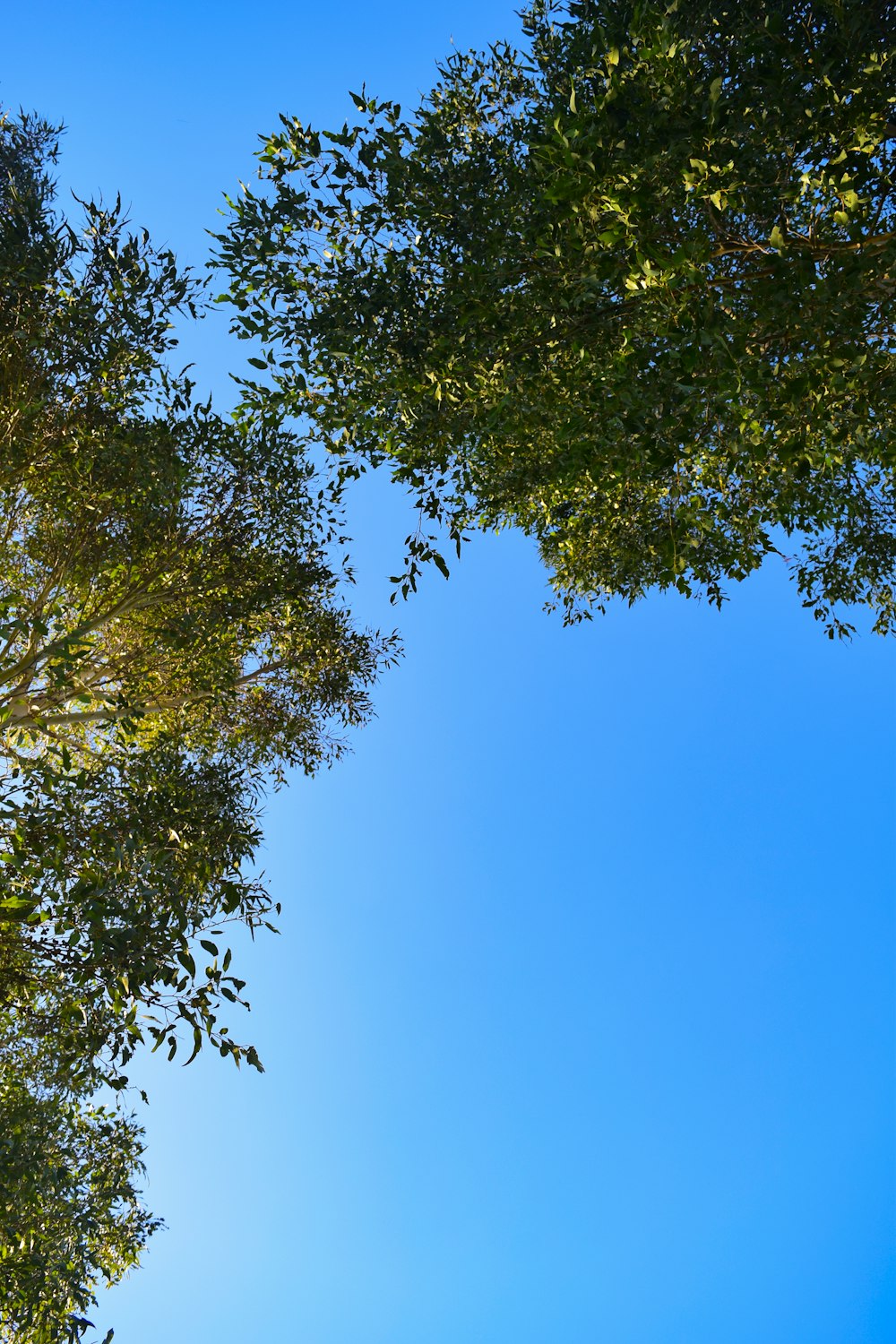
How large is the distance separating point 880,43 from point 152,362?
1043 cm

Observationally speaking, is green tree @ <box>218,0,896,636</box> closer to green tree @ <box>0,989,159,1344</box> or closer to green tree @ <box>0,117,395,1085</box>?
green tree @ <box>0,117,395,1085</box>

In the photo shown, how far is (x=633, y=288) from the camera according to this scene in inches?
264

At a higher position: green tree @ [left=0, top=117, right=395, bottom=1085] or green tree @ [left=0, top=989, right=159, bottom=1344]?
green tree @ [left=0, top=117, right=395, bottom=1085]

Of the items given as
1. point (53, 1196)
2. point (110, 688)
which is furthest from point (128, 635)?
point (53, 1196)

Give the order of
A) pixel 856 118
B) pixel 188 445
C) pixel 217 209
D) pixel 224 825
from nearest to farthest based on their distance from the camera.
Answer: pixel 856 118 → pixel 224 825 → pixel 217 209 → pixel 188 445

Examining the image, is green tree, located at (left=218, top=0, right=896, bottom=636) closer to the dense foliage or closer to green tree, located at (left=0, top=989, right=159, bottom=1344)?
the dense foliage

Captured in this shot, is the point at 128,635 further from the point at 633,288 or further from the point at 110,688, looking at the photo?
the point at 633,288

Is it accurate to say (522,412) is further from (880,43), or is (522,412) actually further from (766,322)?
(880,43)

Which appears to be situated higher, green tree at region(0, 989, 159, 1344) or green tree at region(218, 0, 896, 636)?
green tree at region(218, 0, 896, 636)

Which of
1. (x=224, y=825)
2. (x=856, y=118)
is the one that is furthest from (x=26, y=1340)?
(x=856, y=118)

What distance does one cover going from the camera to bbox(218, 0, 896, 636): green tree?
6.97 m

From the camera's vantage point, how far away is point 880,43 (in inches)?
287

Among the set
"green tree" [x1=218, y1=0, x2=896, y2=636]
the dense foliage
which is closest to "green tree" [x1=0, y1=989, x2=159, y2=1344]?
the dense foliage

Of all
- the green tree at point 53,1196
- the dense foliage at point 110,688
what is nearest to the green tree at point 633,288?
the dense foliage at point 110,688
